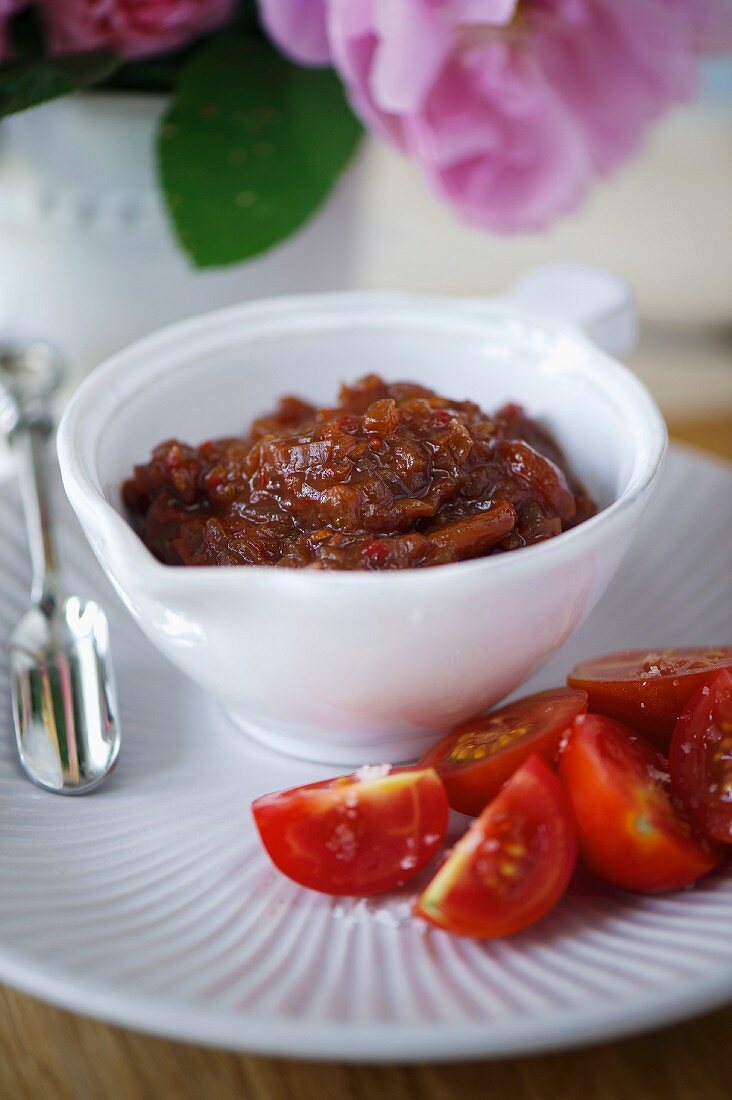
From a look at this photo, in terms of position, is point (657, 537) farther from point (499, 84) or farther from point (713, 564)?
point (499, 84)

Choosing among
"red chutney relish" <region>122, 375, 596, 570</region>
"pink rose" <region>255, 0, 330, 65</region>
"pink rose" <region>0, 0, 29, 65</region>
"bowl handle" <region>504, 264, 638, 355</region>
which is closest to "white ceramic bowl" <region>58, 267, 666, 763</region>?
"bowl handle" <region>504, 264, 638, 355</region>

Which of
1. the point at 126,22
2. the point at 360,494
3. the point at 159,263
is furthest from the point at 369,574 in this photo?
the point at 159,263

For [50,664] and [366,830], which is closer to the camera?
[366,830]

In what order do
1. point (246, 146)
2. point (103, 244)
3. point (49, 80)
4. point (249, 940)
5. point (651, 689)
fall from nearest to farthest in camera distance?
point (249, 940)
point (651, 689)
point (49, 80)
point (246, 146)
point (103, 244)

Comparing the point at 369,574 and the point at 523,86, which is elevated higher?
the point at 523,86

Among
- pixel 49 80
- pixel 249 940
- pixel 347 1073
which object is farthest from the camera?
pixel 49 80

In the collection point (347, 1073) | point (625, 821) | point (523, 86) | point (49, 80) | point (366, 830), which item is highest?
point (523, 86)

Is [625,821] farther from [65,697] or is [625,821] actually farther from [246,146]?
[246,146]
